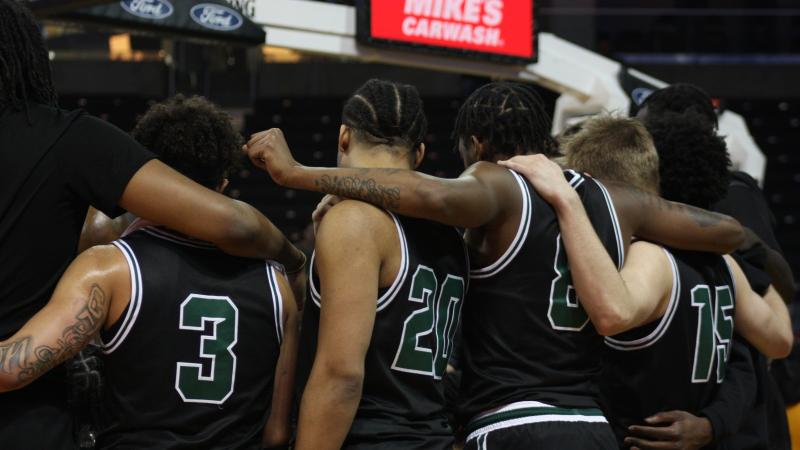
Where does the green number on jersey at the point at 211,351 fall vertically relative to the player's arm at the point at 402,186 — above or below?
below

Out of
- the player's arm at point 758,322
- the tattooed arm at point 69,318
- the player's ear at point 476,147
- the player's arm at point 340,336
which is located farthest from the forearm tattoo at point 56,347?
the player's arm at point 758,322

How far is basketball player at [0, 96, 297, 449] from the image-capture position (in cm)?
229

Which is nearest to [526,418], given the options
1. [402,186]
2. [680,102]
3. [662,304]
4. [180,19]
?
[662,304]

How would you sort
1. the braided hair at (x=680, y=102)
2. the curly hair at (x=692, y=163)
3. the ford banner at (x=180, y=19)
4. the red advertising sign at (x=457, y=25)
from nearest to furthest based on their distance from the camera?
the curly hair at (x=692, y=163) → the braided hair at (x=680, y=102) → the ford banner at (x=180, y=19) → the red advertising sign at (x=457, y=25)

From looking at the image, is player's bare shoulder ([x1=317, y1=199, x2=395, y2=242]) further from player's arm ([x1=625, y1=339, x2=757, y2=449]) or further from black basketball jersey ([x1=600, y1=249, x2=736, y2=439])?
player's arm ([x1=625, y1=339, x2=757, y2=449])

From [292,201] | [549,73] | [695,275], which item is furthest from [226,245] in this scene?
[292,201]

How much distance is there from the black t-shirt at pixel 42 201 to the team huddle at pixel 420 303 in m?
0.08

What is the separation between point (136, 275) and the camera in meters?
2.39

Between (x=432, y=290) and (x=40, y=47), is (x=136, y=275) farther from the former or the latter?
→ (x=432, y=290)

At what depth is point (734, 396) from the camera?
323 centimetres

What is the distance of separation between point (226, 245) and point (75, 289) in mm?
365

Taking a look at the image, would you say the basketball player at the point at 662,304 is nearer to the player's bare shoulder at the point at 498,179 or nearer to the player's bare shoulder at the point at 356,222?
the player's bare shoulder at the point at 498,179

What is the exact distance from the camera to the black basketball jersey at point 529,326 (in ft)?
8.93

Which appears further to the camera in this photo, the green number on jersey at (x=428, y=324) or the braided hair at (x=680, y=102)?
the braided hair at (x=680, y=102)
